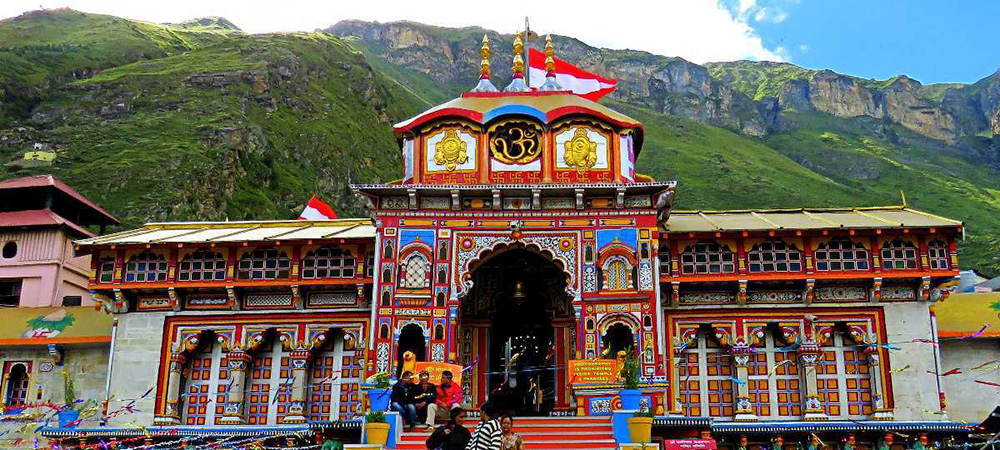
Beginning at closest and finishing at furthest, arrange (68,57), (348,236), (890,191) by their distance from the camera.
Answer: (348,236), (68,57), (890,191)

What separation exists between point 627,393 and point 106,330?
18676mm

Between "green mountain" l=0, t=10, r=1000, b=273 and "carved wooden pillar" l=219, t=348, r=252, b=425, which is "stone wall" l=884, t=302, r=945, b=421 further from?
"green mountain" l=0, t=10, r=1000, b=273

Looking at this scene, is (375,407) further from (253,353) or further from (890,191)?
(890,191)

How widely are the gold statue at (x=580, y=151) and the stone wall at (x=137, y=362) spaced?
14.2 m

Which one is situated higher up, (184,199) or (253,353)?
(184,199)

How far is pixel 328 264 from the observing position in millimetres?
29609

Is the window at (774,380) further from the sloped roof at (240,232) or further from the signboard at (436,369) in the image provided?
the sloped roof at (240,232)

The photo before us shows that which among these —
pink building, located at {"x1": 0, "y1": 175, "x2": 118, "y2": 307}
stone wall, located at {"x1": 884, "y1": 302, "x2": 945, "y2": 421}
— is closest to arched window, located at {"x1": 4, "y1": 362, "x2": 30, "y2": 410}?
pink building, located at {"x1": 0, "y1": 175, "x2": 118, "y2": 307}

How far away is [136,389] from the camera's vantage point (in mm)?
29219

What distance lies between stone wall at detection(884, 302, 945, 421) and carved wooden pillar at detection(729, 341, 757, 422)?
421cm

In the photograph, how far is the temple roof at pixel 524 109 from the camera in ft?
91.7

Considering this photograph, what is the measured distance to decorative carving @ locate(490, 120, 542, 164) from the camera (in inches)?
1104

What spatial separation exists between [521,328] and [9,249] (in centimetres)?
2369

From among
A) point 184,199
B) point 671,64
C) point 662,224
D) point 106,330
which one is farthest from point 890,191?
point 106,330
